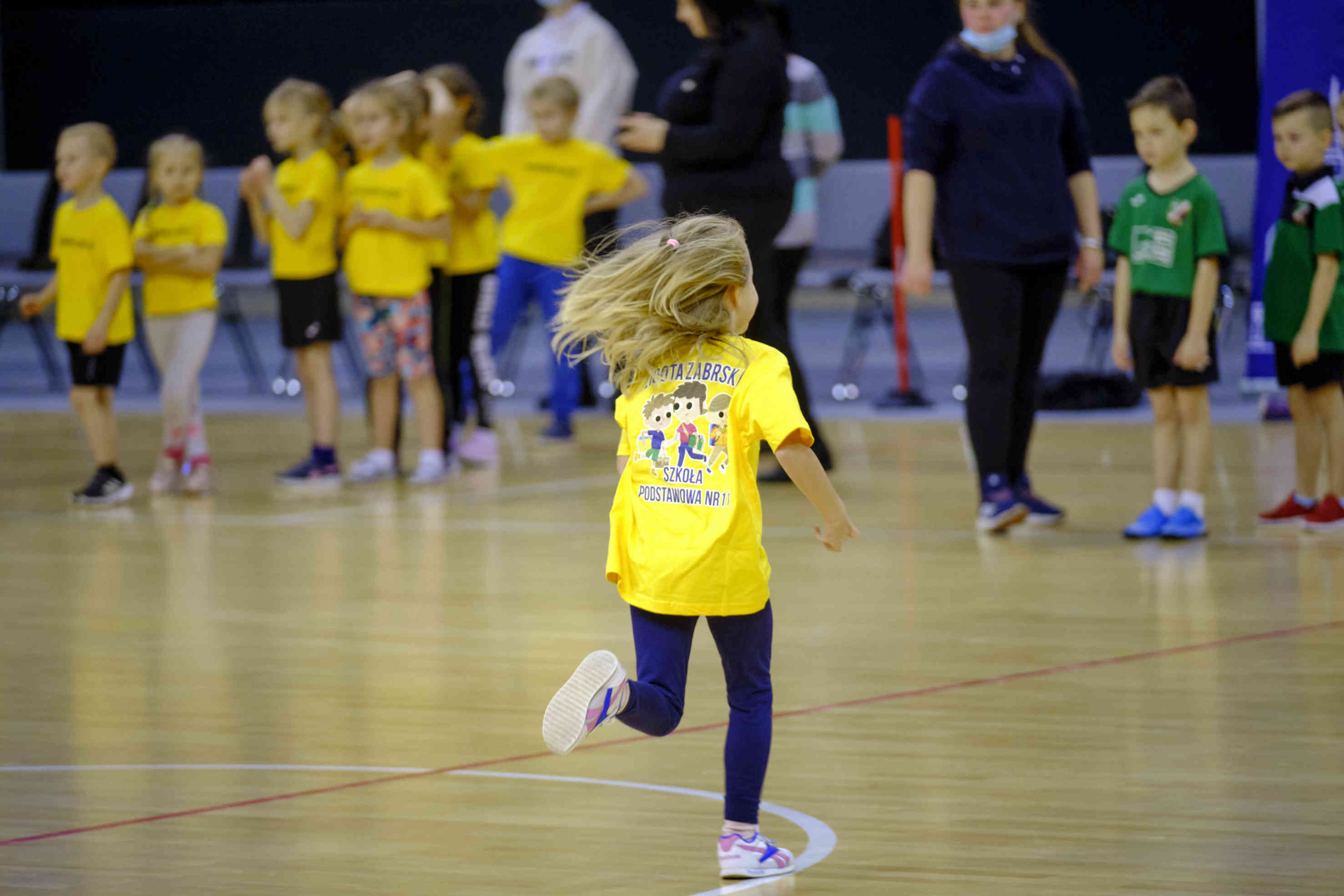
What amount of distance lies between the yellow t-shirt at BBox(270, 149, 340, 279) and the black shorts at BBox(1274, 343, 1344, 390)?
3291 millimetres

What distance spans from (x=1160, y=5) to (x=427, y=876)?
10.2 meters

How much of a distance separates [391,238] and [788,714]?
376 cm

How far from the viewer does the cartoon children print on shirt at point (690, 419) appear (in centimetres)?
250

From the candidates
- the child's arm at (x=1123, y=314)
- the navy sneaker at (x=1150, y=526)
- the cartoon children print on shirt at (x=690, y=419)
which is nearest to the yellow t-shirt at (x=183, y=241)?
the child's arm at (x=1123, y=314)

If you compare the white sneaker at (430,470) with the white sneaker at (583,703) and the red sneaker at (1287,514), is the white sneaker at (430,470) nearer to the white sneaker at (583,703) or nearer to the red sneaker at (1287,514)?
the red sneaker at (1287,514)

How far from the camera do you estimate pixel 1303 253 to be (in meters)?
5.37

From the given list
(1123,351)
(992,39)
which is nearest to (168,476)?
(992,39)

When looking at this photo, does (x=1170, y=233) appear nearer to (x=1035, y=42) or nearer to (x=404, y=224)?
(x=1035, y=42)

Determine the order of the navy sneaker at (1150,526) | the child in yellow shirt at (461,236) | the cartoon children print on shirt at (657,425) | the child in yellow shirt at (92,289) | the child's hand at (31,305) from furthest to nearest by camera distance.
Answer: the child in yellow shirt at (461,236)
the child in yellow shirt at (92,289)
the child's hand at (31,305)
the navy sneaker at (1150,526)
the cartoon children print on shirt at (657,425)

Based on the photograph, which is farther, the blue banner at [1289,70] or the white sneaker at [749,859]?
the blue banner at [1289,70]

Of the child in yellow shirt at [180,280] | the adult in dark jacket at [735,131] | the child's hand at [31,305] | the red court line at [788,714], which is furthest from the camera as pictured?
the child in yellow shirt at [180,280]

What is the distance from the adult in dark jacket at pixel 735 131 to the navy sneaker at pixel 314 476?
1.57 meters

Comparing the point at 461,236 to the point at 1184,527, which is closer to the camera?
the point at 1184,527

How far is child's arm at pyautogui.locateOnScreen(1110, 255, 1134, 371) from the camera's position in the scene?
526 cm
